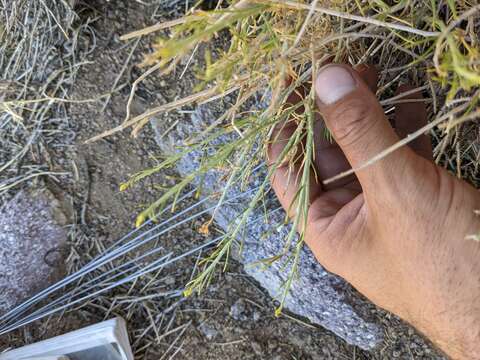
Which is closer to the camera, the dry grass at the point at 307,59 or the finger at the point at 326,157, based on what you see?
the dry grass at the point at 307,59

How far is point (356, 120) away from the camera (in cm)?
65

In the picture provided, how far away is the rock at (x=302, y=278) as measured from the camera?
1.16 metres

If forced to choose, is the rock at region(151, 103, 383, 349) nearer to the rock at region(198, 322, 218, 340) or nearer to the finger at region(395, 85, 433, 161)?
the rock at region(198, 322, 218, 340)

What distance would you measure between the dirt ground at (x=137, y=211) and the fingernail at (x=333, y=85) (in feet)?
2.01

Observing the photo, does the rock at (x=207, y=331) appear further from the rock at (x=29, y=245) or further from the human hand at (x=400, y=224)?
the human hand at (x=400, y=224)

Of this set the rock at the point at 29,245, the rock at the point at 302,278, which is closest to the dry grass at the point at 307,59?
the rock at the point at 302,278

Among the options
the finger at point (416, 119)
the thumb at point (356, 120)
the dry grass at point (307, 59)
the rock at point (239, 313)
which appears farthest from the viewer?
the rock at point (239, 313)

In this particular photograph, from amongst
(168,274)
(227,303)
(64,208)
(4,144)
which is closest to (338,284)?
(227,303)

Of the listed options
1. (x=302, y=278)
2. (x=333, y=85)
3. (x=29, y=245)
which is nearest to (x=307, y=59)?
(x=333, y=85)

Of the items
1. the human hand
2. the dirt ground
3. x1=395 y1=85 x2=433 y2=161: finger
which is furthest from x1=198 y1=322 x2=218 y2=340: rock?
x1=395 y1=85 x2=433 y2=161: finger

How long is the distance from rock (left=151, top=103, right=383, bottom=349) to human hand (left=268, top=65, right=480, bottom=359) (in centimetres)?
30

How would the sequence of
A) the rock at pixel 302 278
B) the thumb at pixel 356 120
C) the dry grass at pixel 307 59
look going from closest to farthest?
1. the dry grass at pixel 307 59
2. the thumb at pixel 356 120
3. the rock at pixel 302 278

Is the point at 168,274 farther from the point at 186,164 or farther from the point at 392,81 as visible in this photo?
the point at 392,81

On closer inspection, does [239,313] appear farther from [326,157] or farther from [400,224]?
[400,224]
